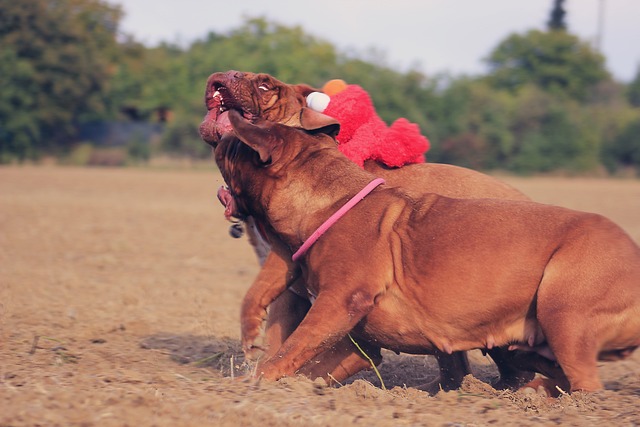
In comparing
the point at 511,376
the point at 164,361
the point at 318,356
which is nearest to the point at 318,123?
the point at 318,356

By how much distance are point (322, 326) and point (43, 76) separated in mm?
40381

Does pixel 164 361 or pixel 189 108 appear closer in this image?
pixel 164 361

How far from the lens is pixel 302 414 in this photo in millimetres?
4023

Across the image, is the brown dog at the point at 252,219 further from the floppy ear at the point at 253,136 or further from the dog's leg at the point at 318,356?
the floppy ear at the point at 253,136

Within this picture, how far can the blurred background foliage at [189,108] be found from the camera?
41781 millimetres

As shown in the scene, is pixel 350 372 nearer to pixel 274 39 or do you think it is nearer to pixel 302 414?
pixel 302 414

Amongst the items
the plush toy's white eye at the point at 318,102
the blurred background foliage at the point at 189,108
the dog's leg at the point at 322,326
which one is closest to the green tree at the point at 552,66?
the blurred background foliage at the point at 189,108

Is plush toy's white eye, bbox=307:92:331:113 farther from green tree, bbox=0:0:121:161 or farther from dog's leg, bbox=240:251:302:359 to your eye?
green tree, bbox=0:0:121:161

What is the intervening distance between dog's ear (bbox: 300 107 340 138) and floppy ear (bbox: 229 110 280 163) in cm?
33

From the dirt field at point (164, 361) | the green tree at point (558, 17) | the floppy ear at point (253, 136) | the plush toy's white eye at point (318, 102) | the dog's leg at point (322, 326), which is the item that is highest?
the green tree at point (558, 17)

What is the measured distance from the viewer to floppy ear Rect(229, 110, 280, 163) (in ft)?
15.1

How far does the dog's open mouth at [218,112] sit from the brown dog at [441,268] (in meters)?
0.35

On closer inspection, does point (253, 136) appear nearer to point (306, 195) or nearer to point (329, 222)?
point (306, 195)

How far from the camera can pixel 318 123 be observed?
493 centimetres
